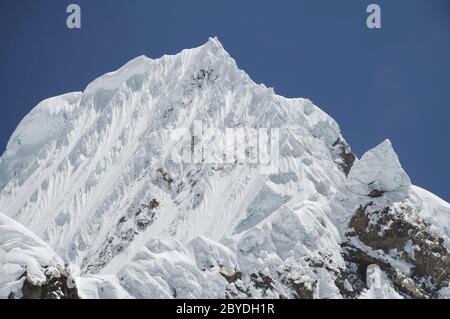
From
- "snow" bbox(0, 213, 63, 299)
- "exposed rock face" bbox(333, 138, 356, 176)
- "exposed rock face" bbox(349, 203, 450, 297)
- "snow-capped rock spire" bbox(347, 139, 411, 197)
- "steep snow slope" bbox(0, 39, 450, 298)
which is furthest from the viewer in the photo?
"exposed rock face" bbox(333, 138, 356, 176)

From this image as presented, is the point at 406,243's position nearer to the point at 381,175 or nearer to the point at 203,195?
the point at 381,175

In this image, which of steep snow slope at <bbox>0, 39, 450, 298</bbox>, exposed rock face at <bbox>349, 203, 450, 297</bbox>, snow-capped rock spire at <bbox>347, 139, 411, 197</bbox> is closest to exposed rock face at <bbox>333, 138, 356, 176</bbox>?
steep snow slope at <bbox>0, 39, 450, 298</bbox>

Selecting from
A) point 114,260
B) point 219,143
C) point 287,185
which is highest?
point 219,143

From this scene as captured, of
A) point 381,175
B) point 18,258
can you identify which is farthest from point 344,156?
point 18,258

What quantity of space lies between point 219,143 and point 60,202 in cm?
3399

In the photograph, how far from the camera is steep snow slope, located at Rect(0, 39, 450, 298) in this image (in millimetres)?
70875

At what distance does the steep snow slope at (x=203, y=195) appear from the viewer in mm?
70875

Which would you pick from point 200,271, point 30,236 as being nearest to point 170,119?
point 200,271

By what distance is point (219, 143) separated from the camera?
144 meters

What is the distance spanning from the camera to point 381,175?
94.4 metres

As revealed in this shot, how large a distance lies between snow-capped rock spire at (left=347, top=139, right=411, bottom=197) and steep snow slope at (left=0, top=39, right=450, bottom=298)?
0.44 feet

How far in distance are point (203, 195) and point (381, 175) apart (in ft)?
151

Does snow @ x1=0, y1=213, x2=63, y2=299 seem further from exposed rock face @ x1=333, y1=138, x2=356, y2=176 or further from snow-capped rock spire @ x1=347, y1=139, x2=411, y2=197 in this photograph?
exposed rock face @ x1=333, y1=138, x2=356, y2=176
